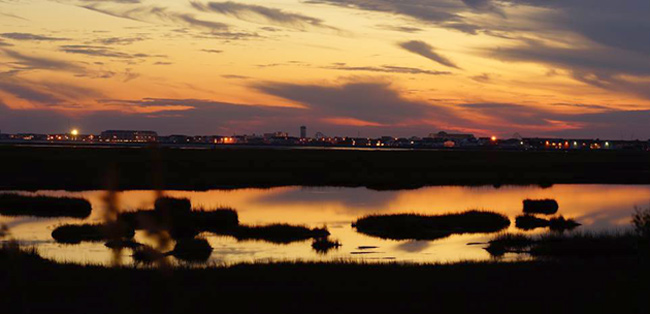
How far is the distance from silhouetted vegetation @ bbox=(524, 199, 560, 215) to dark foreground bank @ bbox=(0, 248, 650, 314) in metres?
26.5

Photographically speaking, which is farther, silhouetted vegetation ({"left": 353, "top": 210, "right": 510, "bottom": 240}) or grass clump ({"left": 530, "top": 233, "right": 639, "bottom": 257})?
silhouetted vegetation ({"left": 353, "top": 210, "right": 510, "bottom": 240})

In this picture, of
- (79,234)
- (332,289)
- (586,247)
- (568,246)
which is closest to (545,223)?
(568,246)

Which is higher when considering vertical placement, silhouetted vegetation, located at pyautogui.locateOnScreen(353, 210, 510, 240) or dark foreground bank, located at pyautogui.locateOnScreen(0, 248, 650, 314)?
dark foreground bank, located at pyautogui.locateOnScreen(0, 248, 650, 314)

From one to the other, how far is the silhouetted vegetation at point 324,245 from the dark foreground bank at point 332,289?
7.24 m

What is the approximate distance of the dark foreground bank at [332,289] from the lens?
1515cm

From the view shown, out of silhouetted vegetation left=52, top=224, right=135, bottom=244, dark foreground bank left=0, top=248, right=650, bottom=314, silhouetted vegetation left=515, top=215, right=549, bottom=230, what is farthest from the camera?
silhouetted vegetation left=515, top=215, right=549, bottom=230

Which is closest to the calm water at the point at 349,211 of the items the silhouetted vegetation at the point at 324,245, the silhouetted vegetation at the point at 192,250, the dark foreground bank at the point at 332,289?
the silhouetted vegetation at the point at 324,245

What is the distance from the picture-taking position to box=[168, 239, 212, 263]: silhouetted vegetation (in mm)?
26609

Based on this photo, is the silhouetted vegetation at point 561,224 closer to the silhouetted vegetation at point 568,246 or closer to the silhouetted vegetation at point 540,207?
the silhouetted vegetation at point 540,207

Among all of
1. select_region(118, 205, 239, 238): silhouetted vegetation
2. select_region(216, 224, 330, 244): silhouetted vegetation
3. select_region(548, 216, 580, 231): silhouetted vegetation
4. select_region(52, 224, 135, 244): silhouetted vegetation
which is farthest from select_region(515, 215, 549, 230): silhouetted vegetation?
select_region(52, 224, 135, 244): silhouetted vegetation

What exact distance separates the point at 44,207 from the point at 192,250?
75.9 ft

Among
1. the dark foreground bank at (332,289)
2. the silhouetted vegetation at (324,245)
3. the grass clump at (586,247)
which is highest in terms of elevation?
the dark foreground bank at (332,289)

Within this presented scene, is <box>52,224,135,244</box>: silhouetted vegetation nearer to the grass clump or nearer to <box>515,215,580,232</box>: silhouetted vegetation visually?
the grass clump

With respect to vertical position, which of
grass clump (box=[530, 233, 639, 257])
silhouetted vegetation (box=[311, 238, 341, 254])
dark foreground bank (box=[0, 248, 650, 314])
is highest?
dark foreground bank (box=[0, 248, 650, 314])
